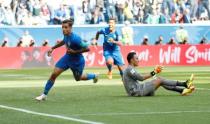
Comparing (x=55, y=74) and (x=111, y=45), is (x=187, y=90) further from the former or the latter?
(x=111, y=45)

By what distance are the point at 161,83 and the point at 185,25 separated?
25329 mm

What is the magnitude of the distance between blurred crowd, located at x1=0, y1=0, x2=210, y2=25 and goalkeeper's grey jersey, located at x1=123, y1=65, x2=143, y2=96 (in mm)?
21849

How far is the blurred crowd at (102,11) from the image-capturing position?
1593 inches

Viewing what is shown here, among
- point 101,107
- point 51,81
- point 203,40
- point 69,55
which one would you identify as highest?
point 69,55

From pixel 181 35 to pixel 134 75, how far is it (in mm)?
25067

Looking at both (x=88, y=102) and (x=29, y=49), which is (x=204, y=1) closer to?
(x=29, y=49)

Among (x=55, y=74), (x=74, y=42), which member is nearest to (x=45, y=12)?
(x=74, y=42)

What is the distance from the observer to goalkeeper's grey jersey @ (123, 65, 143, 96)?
59.7 ft

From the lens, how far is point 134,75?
18.2 metres

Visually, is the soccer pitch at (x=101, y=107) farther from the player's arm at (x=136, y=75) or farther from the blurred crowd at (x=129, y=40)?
the blurred crowd at (x=129, y=40)

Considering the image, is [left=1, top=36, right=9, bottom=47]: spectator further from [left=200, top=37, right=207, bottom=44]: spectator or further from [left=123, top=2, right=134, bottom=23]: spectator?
[left=200, top=37, right=207, bottom=44]: spectator

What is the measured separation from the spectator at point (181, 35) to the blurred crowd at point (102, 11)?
1.03 m

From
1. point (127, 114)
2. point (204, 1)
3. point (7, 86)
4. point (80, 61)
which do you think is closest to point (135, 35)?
point (204, 1)

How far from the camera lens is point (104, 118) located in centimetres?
1368
